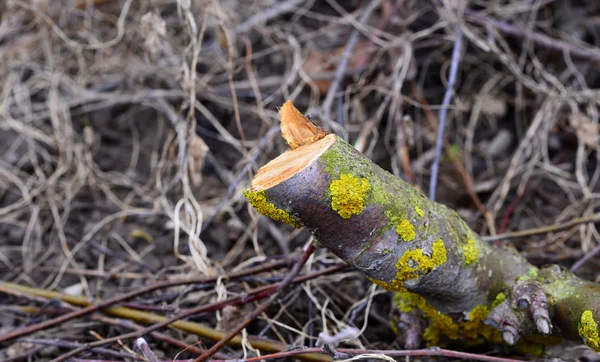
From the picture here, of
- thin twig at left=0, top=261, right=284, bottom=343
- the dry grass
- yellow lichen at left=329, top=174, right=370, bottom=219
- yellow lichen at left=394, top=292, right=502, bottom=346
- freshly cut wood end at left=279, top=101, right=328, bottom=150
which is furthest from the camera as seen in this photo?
the dry grass

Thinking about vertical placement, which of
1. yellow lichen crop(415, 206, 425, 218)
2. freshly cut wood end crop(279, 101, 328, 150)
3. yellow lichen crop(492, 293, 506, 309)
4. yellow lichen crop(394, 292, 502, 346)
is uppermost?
freshly cut wood end crop(279, 101, 328, 150)

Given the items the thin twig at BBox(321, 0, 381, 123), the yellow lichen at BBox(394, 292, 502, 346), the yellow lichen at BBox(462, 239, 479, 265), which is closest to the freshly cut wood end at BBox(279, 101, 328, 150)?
the yellow lichen at BBox(462, 239, 479, 265)

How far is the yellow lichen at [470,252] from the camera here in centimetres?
138

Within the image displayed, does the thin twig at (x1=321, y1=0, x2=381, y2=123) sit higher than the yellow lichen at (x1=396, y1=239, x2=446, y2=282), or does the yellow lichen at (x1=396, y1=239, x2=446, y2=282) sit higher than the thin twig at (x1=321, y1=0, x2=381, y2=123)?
the thin twig at (x1=321, y1=0, x2=381, y2=123)

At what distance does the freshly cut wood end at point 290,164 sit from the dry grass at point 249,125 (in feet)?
2.34

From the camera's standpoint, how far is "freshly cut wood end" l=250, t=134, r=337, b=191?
3.74 ft

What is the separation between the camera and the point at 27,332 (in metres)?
1.63

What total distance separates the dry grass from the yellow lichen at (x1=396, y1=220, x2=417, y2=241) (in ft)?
1.95

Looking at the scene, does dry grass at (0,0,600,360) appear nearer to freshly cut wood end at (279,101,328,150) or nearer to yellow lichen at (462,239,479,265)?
yellow lichen at (462,239,479,265)

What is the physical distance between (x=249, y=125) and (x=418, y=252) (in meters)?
1.55

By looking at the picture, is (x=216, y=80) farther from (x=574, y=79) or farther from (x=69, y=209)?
(x=574, y=79)

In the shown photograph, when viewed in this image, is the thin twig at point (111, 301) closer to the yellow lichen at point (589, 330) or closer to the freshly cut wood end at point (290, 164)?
the freshly cut wood end at point (290, 164)

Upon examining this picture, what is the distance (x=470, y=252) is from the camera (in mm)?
1389

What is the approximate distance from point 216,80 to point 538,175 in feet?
5.21
